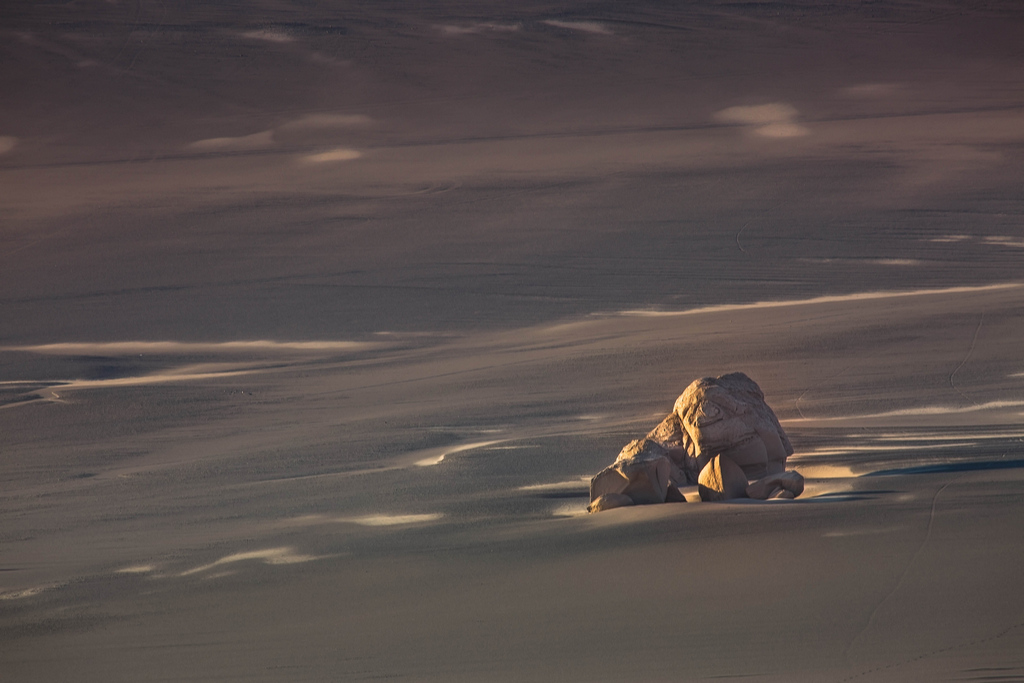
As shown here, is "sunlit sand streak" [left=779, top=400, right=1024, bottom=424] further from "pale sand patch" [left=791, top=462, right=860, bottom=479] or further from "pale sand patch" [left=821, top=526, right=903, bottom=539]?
"pale sand patch" [left=821, top=526, right=903, bottom=539]

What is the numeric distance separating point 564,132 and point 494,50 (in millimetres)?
1884

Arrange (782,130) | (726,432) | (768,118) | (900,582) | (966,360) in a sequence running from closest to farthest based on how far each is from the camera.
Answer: (900,582)
(726,432)
(966,360)
(782,130)
(768,118)

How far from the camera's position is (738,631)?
4406mm

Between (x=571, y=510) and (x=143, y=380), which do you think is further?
(x=143, y=380)

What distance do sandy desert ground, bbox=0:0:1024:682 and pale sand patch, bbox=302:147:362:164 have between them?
39 millimetres

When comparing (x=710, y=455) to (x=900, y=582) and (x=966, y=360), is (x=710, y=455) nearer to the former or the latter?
(x=900, y=582)

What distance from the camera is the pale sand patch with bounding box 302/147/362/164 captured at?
13.1 metres

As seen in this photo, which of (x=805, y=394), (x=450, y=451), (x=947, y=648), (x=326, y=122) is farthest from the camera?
(x=326, y=122)

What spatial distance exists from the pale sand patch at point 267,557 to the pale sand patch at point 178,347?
3.80 meters

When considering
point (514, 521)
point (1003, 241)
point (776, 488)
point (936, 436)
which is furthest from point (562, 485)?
point (1003, 241)

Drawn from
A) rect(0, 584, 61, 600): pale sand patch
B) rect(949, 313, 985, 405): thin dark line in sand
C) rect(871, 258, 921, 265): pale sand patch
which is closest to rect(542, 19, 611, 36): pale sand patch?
rect(871, 258, 921, 265): pale sand patch

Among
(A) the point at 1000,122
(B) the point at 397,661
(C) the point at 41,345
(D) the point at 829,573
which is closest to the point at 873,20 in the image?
(A) the point at 1000,122

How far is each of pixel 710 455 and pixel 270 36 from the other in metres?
10.5

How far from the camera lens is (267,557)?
5453 mm
